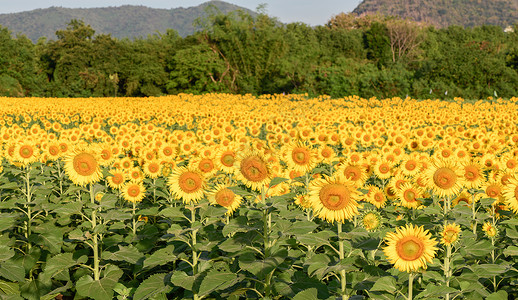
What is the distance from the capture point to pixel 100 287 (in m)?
4.27

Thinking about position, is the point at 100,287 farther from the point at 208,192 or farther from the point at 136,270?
the point at 208,192

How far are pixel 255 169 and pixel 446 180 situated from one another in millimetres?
1757

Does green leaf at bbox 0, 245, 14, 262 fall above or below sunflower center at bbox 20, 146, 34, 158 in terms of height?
below

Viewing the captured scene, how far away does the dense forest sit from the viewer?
29078 millimetres

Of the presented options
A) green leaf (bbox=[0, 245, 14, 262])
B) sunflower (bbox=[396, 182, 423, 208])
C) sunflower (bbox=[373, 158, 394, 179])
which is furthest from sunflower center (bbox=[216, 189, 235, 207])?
sunflower (bbox=[373, 158, 394, 179])

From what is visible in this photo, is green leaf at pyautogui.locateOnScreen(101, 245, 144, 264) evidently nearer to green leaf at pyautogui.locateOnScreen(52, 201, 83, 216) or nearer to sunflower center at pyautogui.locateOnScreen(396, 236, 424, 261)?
green leaf at pyautogui.locateOnScreen(52, 201, 83, 216)

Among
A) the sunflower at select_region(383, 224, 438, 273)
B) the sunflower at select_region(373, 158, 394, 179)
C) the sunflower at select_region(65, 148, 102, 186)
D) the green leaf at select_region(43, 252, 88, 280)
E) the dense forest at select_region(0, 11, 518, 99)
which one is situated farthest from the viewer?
the dense forest at select_region(0, 11, 518, 99)

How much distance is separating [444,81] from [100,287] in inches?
1168

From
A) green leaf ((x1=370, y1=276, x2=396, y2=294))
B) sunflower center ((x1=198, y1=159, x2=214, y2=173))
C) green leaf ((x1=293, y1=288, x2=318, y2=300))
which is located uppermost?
sunflower center ((x1=198, y1=159, x2=214, y2=173))

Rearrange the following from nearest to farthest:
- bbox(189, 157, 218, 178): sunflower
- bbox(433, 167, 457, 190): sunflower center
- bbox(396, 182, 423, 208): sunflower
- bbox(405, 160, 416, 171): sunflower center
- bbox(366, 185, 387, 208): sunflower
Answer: bbox(433, 167, 457, 190): sunflower center, bbox(189, 157, 218, 178): sunflower, bbox(396, 182, 423, 208): sunflower, bbox(366, 185, 387, 208): sunflower, bbox(405, 160, 416, 171): sunflower center

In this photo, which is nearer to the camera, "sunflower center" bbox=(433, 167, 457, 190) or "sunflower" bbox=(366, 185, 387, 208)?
"sunflower center" bbox=(433, 167, 457, 190)

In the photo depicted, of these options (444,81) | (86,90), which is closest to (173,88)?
(86,90)

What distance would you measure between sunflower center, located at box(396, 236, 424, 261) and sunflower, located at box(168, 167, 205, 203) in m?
1.85

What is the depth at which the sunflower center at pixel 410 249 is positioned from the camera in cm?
280
